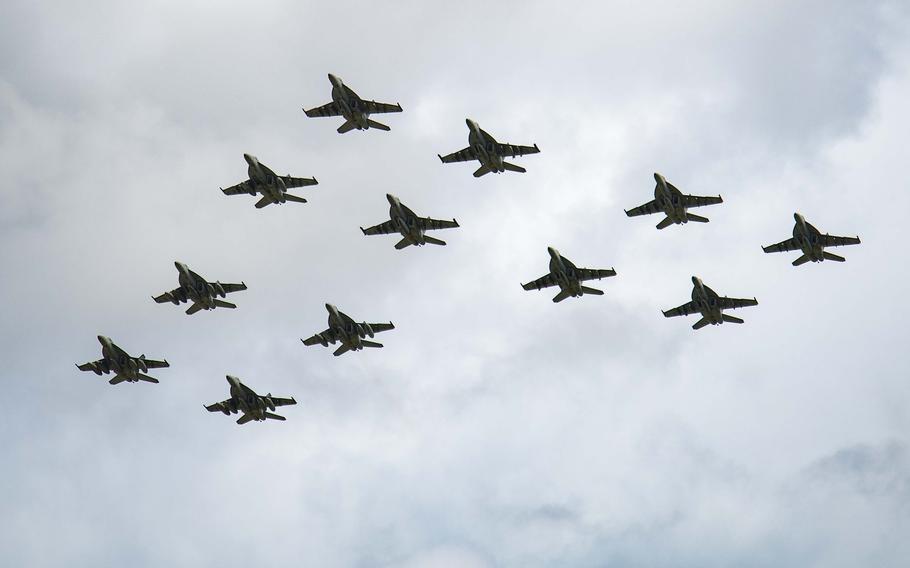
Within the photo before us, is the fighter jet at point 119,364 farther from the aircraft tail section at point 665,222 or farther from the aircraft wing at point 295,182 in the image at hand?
the aircraft tail section at point 665,222

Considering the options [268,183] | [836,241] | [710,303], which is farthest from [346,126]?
[836,241]

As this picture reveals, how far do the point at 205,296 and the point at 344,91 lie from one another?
27216 millimetres

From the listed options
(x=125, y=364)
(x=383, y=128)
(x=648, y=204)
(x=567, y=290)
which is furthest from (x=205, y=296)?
(x=648, y=204)

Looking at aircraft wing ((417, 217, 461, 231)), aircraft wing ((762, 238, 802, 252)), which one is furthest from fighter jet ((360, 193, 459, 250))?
aircraft wing ((762, 238, 802, 252))

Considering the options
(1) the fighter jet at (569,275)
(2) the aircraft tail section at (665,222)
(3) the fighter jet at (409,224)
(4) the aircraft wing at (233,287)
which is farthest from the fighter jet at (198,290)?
(2) the aircraft tail section at (665,222)

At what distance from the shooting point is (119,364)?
16888 centimetres

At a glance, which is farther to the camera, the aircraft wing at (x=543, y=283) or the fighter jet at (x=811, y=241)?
the aircraft wing at (x=543, y=283)

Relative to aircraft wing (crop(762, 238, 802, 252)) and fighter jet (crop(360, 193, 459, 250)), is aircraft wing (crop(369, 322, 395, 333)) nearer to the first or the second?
fighter jet (crop(360, 193, 459, 250))

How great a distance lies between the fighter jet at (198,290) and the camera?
16525cm

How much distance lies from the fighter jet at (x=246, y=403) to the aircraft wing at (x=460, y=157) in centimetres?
3298

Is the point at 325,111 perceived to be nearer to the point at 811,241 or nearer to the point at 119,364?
the point at 119,364

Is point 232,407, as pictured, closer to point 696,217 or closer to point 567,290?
point 567,290

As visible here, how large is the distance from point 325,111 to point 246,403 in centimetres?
3411

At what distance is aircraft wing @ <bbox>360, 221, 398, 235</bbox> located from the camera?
167 meters
